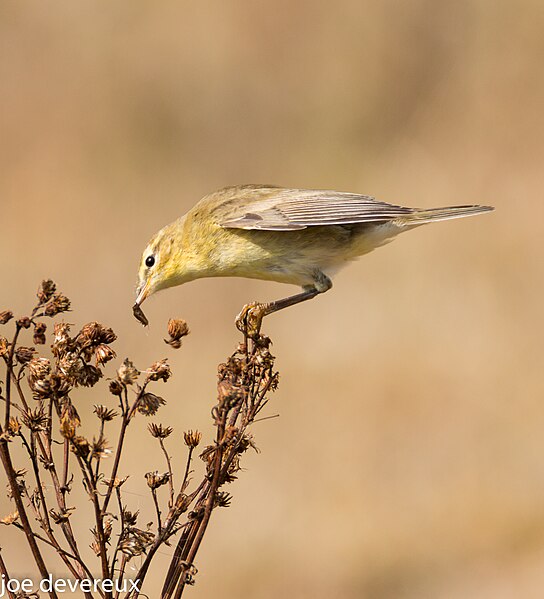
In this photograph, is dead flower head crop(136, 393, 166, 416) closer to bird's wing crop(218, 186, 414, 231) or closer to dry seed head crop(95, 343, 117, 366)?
dry seed head crop(95, 343, 117, 366)

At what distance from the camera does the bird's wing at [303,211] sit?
3551 mm

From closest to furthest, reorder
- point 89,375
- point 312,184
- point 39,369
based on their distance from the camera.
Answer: point 39,369
point 89,375
point 312,184

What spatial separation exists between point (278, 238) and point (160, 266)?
1.58 ft

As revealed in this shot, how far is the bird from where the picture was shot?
363cm

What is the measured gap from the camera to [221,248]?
3709 mm

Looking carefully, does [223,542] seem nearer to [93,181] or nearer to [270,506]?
[270,506]

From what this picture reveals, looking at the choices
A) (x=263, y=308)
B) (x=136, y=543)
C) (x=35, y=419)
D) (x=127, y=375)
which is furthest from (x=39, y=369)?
(x=263, y=308)

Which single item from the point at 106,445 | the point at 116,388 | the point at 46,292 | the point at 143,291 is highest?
the point at 143,291

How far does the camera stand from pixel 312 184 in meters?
7.51

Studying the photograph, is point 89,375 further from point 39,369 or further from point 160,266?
point 160,266

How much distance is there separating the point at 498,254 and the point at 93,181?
326 cm

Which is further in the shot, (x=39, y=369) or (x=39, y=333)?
(x=39, y=333)

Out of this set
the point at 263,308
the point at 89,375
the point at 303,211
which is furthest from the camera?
the point at 303,211

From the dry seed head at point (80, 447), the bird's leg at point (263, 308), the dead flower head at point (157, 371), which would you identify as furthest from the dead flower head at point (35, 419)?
the bird's leg at point (263, 308)
